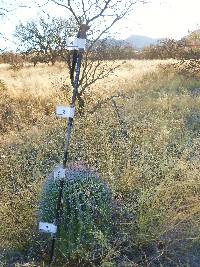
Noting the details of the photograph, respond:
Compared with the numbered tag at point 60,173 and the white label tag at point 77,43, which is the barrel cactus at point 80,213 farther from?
the white label tag at point 77,43

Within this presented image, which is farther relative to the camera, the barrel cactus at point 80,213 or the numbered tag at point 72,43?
the barrel cactus at point 80,213

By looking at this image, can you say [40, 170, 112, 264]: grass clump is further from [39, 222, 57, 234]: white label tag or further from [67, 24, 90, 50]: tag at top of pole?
[67, 24, 90, 50]: tag at top of pole

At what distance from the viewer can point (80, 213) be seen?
142 inches

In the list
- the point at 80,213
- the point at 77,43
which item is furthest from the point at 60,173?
the point at 77,43

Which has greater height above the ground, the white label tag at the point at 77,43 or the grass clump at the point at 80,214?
the white label tag at the point at 77,43

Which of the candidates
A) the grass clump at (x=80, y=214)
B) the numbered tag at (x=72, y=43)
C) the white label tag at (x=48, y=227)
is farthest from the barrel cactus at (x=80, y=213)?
the numbered tag at (x=72, y=43)

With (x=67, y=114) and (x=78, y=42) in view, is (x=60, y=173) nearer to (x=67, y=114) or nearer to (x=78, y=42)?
(x=67, y=114)

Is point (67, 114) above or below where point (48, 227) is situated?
above

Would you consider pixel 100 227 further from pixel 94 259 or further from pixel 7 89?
pixel 7 89

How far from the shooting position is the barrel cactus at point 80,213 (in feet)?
11.9

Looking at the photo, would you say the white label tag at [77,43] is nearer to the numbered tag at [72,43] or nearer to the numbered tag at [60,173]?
the numbered tag at [72,43]

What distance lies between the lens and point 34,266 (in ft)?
12.2

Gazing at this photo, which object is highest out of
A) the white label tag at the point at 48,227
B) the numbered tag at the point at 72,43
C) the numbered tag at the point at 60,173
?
the numbered tag at the point at 72,43

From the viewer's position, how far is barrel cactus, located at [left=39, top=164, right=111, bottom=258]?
3.63 m
